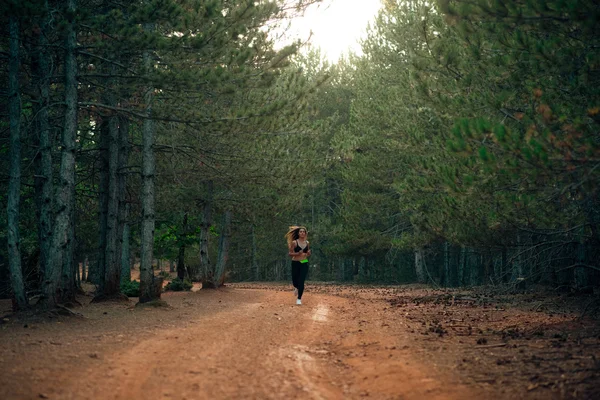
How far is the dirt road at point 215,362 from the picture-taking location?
16.3ft

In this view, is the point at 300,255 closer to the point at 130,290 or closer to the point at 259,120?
the point at 259,120

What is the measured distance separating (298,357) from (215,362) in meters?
1.28

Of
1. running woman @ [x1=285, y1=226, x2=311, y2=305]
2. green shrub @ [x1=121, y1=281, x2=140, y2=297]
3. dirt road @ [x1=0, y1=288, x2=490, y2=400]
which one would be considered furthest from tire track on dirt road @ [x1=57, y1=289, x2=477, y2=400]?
green shrub @ [x1=121, y1=281, x2=140, y2=297]

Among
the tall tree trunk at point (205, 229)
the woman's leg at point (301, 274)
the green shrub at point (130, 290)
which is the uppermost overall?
the tall tree trunk at point (205, 229)

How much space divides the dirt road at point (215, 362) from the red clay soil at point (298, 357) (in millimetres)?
17

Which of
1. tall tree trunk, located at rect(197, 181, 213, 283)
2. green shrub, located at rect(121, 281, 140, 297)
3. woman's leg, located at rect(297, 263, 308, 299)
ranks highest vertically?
tall tree trunk, located at rect(197, 181, 213, 283)

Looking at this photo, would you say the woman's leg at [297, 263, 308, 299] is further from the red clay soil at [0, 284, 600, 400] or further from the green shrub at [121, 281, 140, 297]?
the green shrub at [121, 281, 140, 297]

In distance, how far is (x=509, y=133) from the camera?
21.6ft

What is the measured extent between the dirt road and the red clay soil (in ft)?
0.06

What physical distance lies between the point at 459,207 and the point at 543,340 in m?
5.79

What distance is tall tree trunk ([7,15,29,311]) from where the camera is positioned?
9898mm

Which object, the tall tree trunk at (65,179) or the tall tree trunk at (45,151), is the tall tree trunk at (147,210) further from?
the tall tree trunk at (65,179)

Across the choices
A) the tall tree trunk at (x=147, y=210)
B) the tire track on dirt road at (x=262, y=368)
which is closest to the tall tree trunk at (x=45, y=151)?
the tall tree trunk at (x=147, y=210)

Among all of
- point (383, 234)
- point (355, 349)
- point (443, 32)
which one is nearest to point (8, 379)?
point (355, 349)
